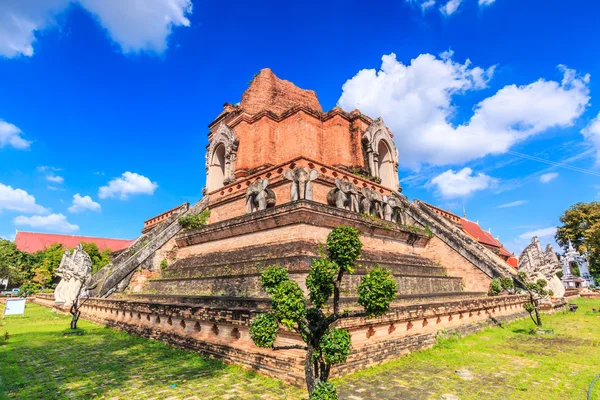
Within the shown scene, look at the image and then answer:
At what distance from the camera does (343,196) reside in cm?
1215

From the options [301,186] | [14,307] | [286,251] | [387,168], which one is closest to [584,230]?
[387,168]

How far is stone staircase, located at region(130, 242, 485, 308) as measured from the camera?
7969mm

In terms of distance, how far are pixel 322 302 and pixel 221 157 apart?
658 inches

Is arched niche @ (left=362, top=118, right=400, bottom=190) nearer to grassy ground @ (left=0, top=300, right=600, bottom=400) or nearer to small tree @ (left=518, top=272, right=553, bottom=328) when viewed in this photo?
small tree @ (left=518, top=272, right=553, bottom=328)

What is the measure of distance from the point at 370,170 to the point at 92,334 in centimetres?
1300

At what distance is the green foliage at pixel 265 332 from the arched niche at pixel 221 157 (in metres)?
13.4

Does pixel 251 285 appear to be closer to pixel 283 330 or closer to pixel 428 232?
pixel 283 330

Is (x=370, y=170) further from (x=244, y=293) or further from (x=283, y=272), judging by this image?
(x=283, y=272)

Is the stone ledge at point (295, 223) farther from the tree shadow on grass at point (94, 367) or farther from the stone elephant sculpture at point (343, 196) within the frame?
the tree shadow on grass at point (94, 367)

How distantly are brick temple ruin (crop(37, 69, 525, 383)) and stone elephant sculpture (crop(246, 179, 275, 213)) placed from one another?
42 mm

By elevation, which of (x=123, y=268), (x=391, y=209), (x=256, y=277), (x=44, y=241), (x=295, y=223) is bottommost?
(x=256, y=277)

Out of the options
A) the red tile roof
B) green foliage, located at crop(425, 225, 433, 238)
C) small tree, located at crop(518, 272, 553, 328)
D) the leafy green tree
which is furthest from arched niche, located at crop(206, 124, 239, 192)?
the leafy green tree

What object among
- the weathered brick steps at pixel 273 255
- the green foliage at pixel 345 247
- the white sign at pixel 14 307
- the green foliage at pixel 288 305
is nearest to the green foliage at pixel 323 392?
the green foliage at pixel 288 305

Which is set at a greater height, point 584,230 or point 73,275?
point 584,230
